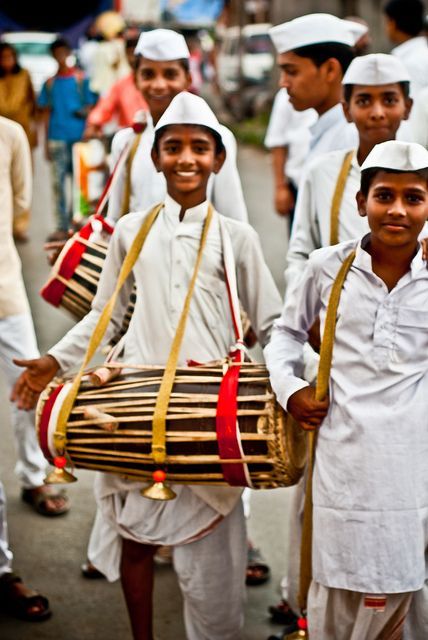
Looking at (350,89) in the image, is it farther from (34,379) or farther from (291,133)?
(291,133)

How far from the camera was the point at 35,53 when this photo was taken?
80.1 feet

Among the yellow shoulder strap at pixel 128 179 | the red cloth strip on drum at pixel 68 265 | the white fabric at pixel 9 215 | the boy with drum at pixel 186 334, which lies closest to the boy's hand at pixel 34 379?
the boy with drum at pixel 186 334

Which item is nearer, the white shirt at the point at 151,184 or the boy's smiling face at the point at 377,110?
the boy's smiling face at the point at 377,110

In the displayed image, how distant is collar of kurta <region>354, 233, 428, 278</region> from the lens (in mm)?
3225

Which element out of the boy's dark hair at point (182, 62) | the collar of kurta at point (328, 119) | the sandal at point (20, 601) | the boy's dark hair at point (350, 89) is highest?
the boy's dark hair at point (182, 62)

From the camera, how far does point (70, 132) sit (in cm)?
1105

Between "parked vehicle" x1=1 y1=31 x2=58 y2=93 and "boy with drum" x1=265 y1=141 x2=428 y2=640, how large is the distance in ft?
67.7

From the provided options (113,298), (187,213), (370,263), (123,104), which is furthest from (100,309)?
(123,104)

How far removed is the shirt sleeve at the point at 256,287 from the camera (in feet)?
12.6

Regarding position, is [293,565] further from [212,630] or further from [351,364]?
[351,364]

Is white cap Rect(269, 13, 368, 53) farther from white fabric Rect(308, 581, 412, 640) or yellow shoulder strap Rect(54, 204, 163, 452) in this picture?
white fabric Rect(308, 581, 412, 640)

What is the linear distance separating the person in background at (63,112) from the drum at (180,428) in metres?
7.44

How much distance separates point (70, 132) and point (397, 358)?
8.28m

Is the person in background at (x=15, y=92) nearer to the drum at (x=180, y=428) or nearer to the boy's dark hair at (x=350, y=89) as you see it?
the boy's dark hair at (x=350, y=89)
